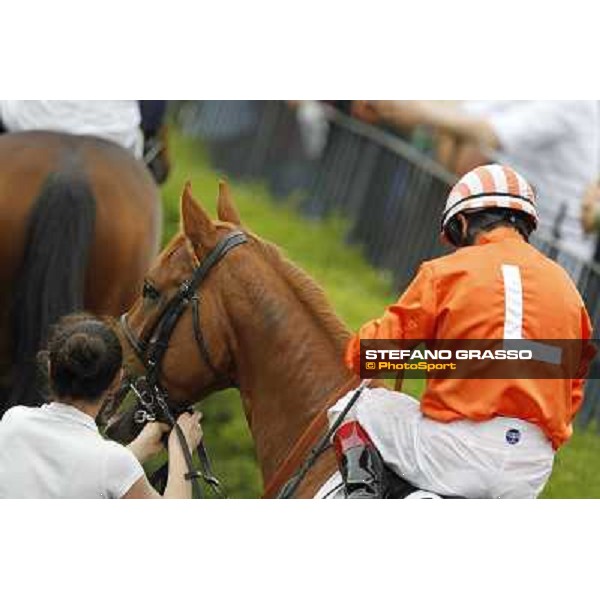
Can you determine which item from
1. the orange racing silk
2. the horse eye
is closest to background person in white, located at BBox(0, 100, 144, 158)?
the horse eye

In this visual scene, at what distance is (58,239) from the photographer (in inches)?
310

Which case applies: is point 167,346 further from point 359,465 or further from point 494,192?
point 494,192

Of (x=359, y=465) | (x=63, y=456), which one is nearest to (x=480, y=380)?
(x=359, y=465)

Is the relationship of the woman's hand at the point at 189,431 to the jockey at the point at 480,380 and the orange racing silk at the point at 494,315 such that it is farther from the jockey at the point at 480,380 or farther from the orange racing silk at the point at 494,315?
the orange racing silk at the point at 494,315

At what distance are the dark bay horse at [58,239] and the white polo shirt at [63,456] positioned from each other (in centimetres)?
204

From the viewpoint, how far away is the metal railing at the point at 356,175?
29.6 ft

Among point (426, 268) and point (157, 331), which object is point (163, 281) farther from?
point (426, 268)

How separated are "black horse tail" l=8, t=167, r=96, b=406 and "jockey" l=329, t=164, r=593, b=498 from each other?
2.30 meters

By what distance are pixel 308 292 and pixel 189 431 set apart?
703 mm

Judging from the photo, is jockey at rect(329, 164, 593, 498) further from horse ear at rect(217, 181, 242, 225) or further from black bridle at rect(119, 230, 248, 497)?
horse ear at rect(217, 181, 242, 225)

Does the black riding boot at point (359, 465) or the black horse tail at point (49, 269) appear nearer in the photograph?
the black riding boot at point (359, 465)

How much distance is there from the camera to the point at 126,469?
5707 millimetres

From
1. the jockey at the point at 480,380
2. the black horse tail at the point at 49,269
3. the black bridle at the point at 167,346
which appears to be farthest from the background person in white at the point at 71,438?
the black horse tail at the point at 49,269

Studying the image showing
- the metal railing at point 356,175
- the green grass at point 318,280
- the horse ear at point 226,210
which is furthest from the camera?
the metal railing at point 356,175
